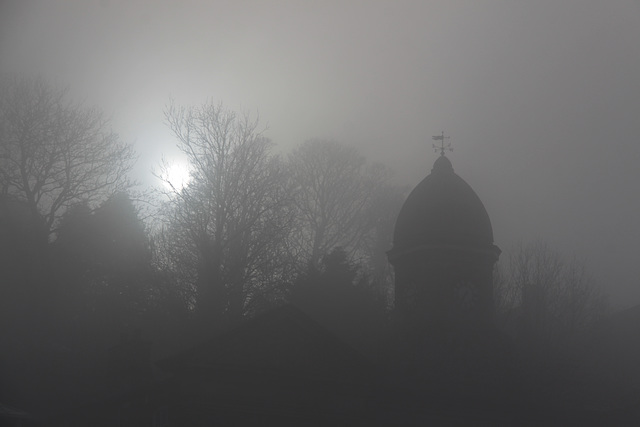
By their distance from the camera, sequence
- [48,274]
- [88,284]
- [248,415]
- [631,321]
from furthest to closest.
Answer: [631,321]
[88,284]
[48,274]
[248,415]

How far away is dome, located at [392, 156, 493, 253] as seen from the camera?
33156 mm

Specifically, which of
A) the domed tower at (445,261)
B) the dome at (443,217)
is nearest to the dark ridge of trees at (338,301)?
the domed tower at (445,261)

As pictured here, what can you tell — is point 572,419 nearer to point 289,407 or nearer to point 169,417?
point 289,407

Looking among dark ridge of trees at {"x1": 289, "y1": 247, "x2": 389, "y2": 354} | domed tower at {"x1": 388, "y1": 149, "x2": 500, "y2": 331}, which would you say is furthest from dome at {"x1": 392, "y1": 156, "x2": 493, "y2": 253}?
dark ridge of trees at {"x1": 289, "y1": 247, "x2": 389, "y2": 354}

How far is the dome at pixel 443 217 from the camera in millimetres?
33156

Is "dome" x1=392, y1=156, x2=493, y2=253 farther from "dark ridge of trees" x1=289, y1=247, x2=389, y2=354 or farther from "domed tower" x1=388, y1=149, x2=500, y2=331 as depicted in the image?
"dark ridge of trees" x1=289, y1=247, x2=389, y2=354

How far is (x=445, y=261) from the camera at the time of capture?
32.7m

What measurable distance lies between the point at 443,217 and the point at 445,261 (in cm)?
188

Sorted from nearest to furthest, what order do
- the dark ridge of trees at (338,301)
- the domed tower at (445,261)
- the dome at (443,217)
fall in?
the domed tower at (445,261) → the dome at (443,217) → the dark ridge of trees at (338,301)

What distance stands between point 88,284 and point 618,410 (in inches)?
915

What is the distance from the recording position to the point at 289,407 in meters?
24.8

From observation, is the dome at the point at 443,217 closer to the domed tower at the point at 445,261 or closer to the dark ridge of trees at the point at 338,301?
the domed tower at the point at 445,261

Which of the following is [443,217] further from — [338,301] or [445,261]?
[338,301]

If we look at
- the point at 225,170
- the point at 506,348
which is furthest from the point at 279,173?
the point at 506,348
